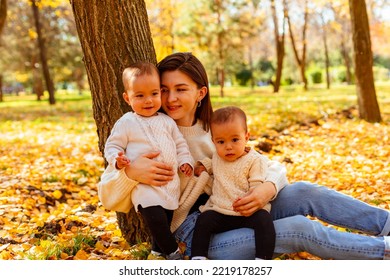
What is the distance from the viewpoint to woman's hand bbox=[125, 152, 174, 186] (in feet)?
8.39

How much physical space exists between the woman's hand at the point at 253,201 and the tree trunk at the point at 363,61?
699 cm

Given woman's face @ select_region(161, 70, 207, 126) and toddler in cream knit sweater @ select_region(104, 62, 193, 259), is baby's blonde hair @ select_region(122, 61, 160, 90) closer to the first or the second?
toddler in cream knit sweater @ select_region(104, 62, 193, 259)

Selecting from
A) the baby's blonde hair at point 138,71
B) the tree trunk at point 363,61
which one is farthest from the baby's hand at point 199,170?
the tree trunk at point 363,61

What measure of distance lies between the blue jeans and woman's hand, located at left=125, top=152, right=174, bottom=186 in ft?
1.06

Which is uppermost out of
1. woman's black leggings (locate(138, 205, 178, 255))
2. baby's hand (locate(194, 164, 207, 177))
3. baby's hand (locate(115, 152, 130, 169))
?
baby's hand (locate(115, 152, 130, 169))

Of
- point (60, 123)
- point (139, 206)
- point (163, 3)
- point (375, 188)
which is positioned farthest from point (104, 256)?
point (163, 3)

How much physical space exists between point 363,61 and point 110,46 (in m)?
6.97

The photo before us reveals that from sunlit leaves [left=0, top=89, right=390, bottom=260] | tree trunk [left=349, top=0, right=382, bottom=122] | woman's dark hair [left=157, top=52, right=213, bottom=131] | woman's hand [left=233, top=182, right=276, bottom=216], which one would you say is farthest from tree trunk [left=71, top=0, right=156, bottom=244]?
tree trunk [left=349, top=0, right=382, bottom=122]

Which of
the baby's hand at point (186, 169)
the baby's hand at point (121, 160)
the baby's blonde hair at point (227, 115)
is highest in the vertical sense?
the baby's blonde hair at point (227, 115)

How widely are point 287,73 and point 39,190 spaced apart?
35237 mm

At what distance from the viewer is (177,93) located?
285 cm

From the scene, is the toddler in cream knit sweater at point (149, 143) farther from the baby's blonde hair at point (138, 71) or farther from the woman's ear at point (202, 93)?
the woman's ear at point (202, 93)

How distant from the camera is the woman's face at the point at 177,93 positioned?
112 inches
